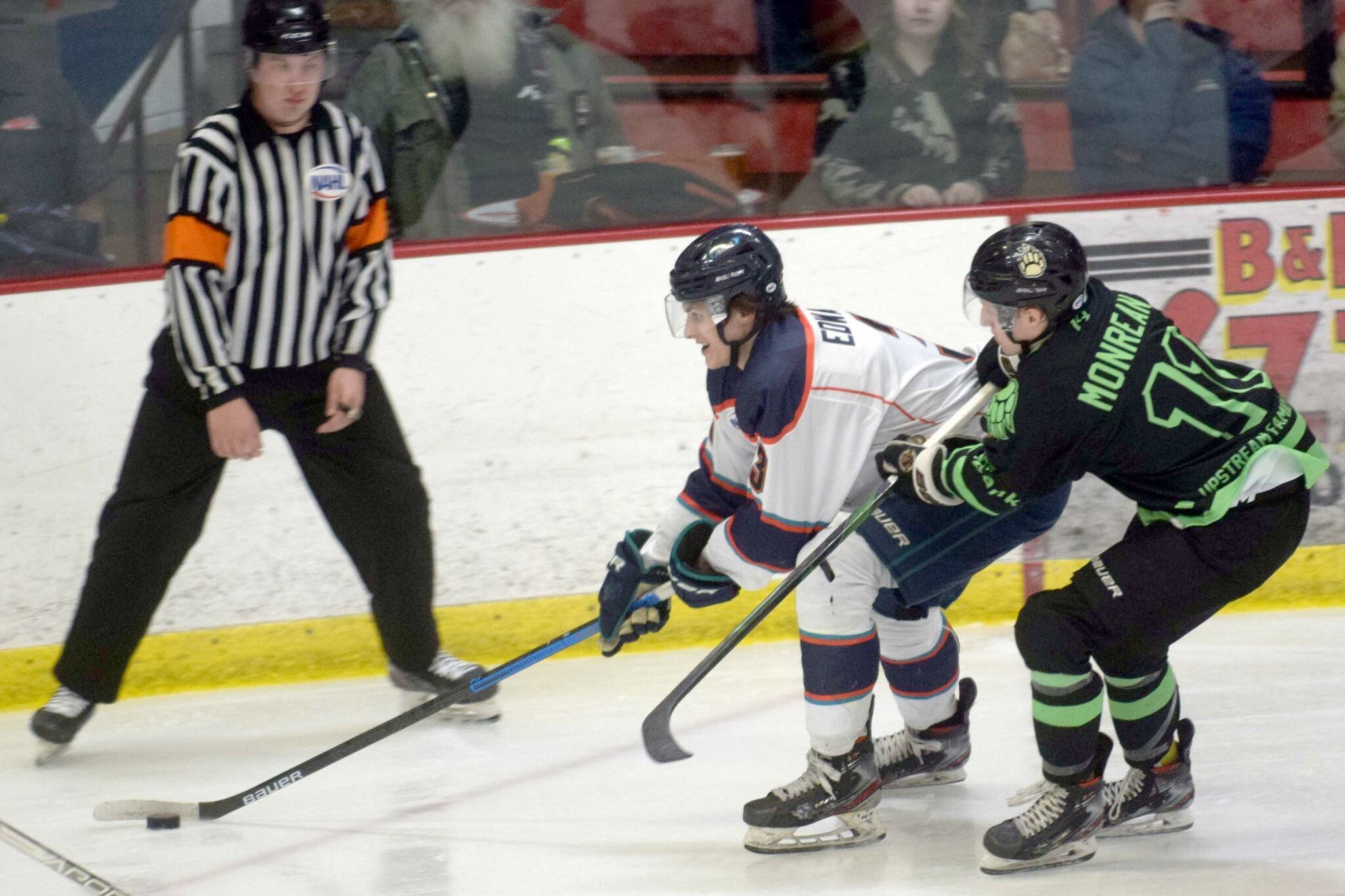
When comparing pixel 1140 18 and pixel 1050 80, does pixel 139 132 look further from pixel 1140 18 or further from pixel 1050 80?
pixel 1140 18

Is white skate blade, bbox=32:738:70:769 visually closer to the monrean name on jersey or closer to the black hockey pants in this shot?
the black hockey pants

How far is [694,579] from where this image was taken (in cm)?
217

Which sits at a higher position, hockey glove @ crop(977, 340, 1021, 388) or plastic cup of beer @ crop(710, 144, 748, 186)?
plastic cup of beer @ crop(710, 144, 748, 186)

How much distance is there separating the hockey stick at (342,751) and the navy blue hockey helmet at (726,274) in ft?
1.57

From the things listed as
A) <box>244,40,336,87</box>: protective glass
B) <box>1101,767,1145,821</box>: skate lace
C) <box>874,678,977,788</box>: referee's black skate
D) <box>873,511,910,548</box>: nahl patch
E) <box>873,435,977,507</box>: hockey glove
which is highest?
<box>244,40,336,87</box>: protective glass

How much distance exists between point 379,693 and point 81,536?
28.2 inches

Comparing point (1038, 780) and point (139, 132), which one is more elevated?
point (139, 132)

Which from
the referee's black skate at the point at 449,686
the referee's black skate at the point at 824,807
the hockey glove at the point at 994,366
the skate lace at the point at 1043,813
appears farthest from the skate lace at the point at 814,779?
the referee's black skate at the point at 449,686

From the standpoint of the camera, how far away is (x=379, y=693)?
3119mm

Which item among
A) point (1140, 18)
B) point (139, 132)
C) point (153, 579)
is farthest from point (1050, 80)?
point (153, 579)

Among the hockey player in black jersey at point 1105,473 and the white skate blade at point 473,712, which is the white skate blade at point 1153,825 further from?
the white skate blade at point 473,712

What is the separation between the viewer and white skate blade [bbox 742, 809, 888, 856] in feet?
7.18

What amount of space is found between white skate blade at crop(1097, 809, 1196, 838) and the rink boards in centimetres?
119

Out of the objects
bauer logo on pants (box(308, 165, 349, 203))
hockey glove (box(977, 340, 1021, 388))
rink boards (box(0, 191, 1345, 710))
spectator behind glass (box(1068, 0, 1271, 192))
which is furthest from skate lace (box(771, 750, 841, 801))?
spectator behind glass (box(1068, 0, 1271, 192))
